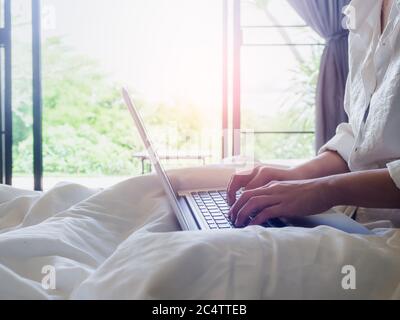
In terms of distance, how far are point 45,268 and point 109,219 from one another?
0.78ft

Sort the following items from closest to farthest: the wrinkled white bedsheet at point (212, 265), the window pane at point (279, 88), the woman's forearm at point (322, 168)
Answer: the wrinkled white bedsheet at point (212, 265) < the woman's forearm at point (322, 168) < the window pane at point (279, 88)

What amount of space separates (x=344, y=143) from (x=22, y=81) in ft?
10.1

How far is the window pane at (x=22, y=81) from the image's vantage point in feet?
10.9

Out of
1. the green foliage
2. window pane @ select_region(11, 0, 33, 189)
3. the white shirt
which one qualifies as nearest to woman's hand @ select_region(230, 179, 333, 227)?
the white shirt

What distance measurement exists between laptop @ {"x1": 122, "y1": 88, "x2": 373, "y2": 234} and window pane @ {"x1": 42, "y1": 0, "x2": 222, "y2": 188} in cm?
258

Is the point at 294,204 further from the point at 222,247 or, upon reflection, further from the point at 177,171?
the point at 177,171

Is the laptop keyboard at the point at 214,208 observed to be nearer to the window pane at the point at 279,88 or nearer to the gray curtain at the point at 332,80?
the gray curtain at the point at 332,80

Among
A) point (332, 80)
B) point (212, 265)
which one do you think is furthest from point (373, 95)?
point (332, 80)

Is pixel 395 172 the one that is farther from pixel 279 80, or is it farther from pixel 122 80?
pixel 122 80

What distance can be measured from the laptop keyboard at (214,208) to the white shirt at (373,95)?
28 centimetres

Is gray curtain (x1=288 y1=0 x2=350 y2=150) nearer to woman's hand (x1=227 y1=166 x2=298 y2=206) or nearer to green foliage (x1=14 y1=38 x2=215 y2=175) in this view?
green foliage (x1=14 y1=38 x2=215 y2=175)

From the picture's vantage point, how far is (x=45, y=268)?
0.52 meters

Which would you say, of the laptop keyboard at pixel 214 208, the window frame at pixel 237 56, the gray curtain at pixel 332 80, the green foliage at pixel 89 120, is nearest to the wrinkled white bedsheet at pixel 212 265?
the laptop keyboard at pixel 214 208
